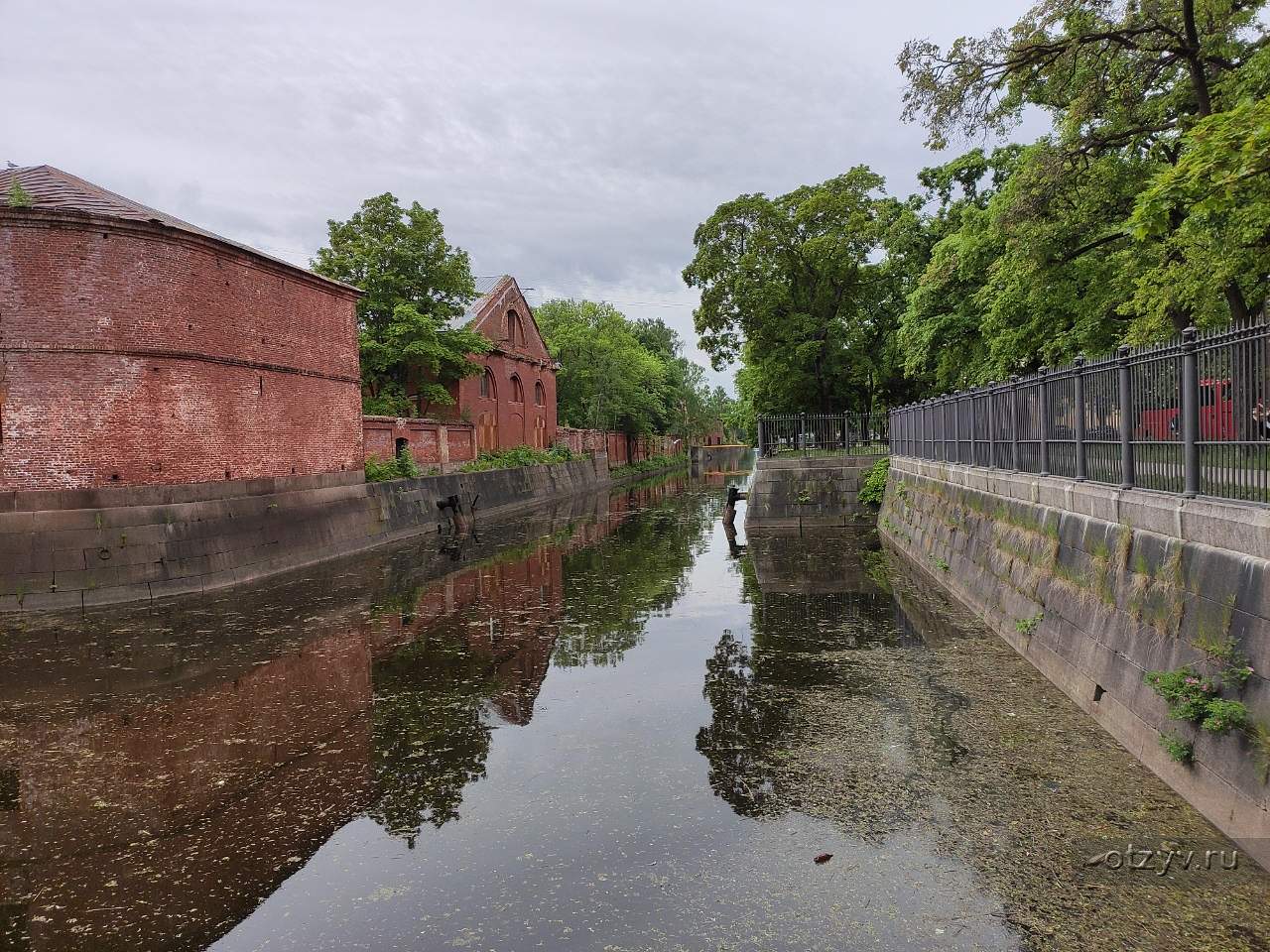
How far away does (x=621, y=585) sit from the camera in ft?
46.6

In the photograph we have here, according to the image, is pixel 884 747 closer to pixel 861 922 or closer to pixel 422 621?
pixel 861 922

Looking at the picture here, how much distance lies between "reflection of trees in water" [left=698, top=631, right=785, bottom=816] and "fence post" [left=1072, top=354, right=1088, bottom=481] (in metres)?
3.65

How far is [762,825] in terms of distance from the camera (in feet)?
16.2

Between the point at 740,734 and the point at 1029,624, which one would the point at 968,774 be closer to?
the point at 740,734

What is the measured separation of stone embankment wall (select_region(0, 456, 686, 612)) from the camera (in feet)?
42.8

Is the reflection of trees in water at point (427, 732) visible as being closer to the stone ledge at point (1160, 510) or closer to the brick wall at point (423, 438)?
the stone ledge at point (1160, 510)

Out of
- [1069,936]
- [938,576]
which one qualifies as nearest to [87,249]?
[938,576]

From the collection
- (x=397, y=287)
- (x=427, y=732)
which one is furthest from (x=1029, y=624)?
(x=397, y=287)

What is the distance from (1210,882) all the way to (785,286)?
2748cm

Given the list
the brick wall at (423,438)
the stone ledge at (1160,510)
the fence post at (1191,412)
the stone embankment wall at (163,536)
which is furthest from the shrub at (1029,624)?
the brick wall at (423,438)

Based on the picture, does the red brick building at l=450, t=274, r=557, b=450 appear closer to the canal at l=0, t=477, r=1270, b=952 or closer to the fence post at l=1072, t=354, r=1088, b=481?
the canal at l=0, t=477, r=1270, b=952

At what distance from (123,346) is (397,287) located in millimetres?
16302

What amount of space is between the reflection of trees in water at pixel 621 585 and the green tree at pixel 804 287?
7861mm

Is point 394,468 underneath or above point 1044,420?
underneath
